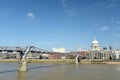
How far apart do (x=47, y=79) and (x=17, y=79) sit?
7264 mm

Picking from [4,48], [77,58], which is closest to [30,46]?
[4,48]

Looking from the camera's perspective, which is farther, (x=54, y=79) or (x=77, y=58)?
(x=77, y=58)

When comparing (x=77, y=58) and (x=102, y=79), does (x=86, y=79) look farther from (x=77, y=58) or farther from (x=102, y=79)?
(x=77, y=58)

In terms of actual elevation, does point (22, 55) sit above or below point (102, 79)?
above

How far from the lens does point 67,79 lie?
5731cm

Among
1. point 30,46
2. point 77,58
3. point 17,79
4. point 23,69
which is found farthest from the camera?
point 77,58

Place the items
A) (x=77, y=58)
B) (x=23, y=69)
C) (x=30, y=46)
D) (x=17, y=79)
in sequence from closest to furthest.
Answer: (x=17, y=79) < (x=23, y=69) < (x=30, y=46) < (x=77, y=58)

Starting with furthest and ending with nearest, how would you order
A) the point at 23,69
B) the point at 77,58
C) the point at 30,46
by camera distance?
the point at 77,58 < the point at 30,46 < the point at 23,69

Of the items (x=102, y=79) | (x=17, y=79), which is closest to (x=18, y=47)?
(x=17, y=79)

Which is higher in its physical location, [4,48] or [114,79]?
[4,48]

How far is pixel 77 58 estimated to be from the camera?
655ft

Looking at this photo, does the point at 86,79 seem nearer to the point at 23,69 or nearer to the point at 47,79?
the point at 47,79

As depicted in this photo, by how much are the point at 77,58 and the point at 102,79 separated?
141758 mm

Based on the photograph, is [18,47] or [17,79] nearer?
[17,79]
